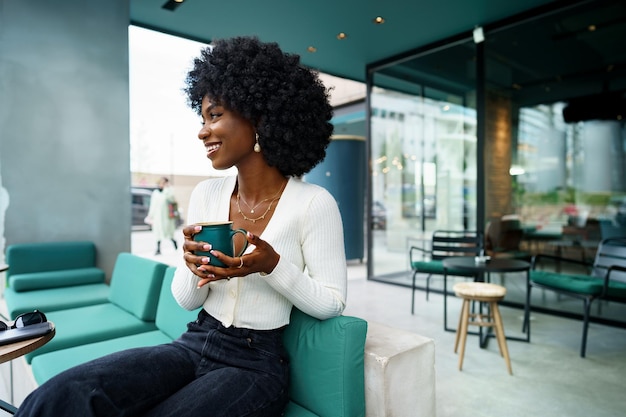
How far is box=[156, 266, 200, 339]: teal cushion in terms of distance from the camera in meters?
1.84

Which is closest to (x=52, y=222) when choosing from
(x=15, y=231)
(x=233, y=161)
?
(x=15, y=231)

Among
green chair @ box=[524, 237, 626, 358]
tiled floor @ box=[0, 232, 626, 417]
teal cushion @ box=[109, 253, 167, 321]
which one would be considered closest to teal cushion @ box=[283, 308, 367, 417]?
tiled floor @ box=[0, 232, 626, 417]

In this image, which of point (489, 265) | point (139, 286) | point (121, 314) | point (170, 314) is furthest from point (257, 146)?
point (489, 265)

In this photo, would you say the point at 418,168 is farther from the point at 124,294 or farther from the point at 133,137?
the point at 124,294

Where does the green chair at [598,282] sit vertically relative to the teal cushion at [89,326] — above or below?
above

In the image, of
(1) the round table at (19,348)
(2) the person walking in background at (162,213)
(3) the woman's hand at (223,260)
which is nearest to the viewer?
(3) the woman's hand at (223,260)

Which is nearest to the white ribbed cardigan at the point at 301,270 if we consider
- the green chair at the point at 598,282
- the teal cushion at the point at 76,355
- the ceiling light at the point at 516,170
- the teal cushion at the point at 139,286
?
the teal cushion at the point at 76,355

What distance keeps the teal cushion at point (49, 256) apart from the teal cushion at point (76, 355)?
197 cm

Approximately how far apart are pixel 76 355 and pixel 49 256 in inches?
86.1

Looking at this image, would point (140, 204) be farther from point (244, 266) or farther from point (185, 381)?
point (244, 266)

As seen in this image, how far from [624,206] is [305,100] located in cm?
364

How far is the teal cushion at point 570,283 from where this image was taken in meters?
2.84

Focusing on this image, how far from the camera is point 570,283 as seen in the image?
297cm

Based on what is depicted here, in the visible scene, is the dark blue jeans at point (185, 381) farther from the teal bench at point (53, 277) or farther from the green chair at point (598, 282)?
the green chair at point (598, 282)
